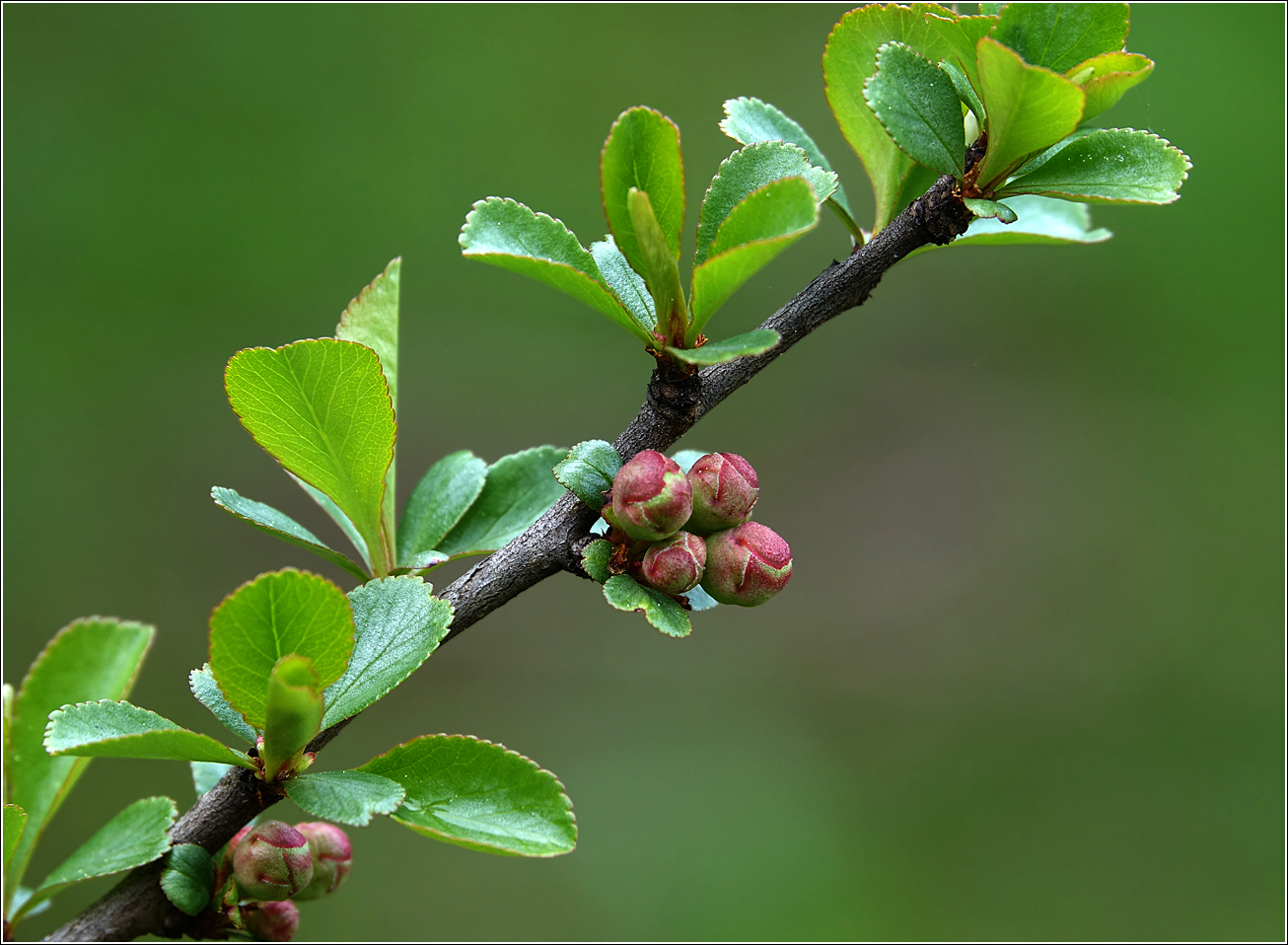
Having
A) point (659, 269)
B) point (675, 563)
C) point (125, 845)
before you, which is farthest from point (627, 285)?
point (125, 845)

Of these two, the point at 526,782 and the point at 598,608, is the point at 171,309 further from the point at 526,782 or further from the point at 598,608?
the point at 526,782

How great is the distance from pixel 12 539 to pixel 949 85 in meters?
2.18

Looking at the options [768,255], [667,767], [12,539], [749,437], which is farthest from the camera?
[749,437]

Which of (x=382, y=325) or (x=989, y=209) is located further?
(x=382, y=325)

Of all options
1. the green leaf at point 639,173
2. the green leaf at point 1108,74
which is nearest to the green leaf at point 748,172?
the green leaf at point 639,173

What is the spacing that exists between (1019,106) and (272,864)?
54 cm

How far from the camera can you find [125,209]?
211 centimetres

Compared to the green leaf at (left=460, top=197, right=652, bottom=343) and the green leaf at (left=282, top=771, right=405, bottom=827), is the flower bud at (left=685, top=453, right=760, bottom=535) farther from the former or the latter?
the green leaf at (left=282, top=771, right=405, bottom=827)

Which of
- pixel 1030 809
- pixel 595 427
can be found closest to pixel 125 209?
pixel 595 427

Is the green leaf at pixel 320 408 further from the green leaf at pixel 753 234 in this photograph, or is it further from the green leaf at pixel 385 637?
the green leaf at pixel 753 234

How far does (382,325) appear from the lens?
1.99 ft

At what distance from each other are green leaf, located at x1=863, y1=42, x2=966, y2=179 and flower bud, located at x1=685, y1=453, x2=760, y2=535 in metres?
0.18

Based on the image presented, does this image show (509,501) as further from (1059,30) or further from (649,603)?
(1059,30)

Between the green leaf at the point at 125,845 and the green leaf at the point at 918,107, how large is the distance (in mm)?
512
